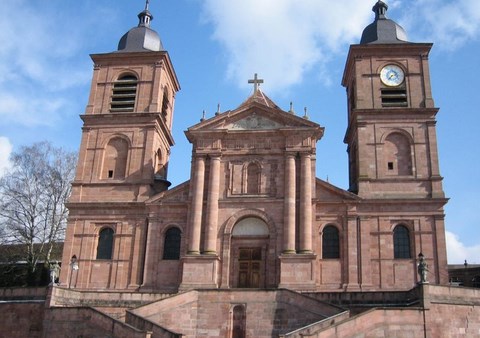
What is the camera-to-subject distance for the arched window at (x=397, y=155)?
123 ft

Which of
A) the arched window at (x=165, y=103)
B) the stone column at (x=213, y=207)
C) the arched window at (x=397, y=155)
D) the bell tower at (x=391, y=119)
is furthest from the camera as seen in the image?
the arched window at (x=165, y=103)

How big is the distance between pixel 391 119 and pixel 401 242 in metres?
8.18

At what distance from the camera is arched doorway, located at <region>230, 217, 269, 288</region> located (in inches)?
1359

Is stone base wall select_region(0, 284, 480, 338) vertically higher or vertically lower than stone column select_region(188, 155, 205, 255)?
lower

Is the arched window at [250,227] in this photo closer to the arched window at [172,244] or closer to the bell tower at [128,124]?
the arched window at [172,244]

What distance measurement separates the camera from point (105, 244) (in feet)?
124

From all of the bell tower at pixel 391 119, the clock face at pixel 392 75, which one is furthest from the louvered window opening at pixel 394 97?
the clock face at pixel 392 75

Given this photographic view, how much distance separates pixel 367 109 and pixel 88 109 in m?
19.1

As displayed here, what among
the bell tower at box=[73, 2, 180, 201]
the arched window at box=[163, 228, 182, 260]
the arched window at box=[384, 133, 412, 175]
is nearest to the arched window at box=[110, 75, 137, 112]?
the bell tower at box=[73, 2, 180, 201]

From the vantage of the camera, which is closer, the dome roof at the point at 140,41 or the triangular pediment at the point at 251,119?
the triangular pediment at the point at 251,119

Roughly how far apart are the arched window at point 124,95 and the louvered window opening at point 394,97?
17.1m

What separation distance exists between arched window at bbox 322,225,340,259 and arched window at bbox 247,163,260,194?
4863 mm

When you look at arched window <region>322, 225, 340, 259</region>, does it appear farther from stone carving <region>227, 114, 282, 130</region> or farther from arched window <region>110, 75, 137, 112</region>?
arched window <region>110, 75, 137, 112</region>

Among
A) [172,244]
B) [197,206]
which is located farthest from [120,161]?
[197,206]
